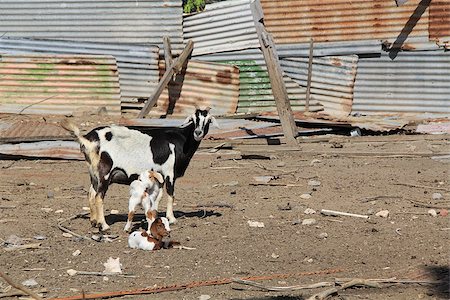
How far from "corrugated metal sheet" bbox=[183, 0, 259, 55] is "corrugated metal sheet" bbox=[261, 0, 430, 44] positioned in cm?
54

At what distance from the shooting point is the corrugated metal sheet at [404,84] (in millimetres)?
17641

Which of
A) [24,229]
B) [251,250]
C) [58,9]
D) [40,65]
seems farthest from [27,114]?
[251,250]

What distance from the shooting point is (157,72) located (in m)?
18.7

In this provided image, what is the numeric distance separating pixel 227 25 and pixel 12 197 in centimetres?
863

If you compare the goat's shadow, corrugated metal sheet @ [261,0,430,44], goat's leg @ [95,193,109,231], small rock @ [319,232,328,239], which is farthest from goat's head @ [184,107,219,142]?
corrugated metal sheet @ [261,0,430,44]

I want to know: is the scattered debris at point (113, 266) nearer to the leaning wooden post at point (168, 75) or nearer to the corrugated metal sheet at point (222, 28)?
the leaning wooden post at point (168, 75)

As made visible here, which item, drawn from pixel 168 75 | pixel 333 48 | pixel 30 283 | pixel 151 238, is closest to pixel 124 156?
pixel 151 238

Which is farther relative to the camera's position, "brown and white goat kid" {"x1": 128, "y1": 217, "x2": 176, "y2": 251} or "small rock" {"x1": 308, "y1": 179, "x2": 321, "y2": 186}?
"small rock" {"x1": 308, "y1": 179, "x2": 321, "y2": 186}

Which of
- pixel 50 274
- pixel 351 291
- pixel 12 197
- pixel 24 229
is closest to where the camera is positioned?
pixel 351 291

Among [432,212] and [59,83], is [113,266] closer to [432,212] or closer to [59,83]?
[432,212]

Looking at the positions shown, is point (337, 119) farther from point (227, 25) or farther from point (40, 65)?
point (40, 65)

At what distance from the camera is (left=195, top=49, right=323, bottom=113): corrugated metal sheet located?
60.5 ft

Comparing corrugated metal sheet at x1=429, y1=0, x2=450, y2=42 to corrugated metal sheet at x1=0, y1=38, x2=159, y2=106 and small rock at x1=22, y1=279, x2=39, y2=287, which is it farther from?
small rock at x1=22, y1=279, x2=39, y2=287

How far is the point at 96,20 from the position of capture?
745 inches
